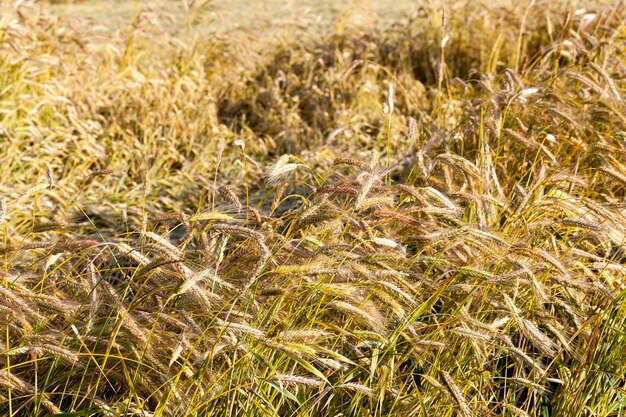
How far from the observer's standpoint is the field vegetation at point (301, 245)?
82.7 inches

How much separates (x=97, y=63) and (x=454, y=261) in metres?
Result: 3.13

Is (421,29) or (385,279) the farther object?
(421,29)

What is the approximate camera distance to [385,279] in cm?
227

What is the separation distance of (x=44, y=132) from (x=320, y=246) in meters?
2.48

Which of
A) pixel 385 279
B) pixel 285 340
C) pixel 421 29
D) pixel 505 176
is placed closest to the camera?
pixel 285 340

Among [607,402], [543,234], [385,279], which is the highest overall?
[385,279]

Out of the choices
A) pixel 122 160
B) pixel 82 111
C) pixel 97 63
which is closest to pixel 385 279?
pixel 122 160

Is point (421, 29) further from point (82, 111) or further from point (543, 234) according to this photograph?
point (543, 234)

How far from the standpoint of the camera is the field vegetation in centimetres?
210

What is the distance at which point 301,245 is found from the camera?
8.56 feet

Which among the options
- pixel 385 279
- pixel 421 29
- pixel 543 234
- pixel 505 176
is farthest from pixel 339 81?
pixel 385 279

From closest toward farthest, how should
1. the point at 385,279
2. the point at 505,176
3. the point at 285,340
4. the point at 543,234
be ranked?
the point at 285,340 < the point at 385,279 < the point at 543,234 < the point at 505,176

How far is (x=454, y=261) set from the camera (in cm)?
254

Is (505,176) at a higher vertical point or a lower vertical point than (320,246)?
lower
